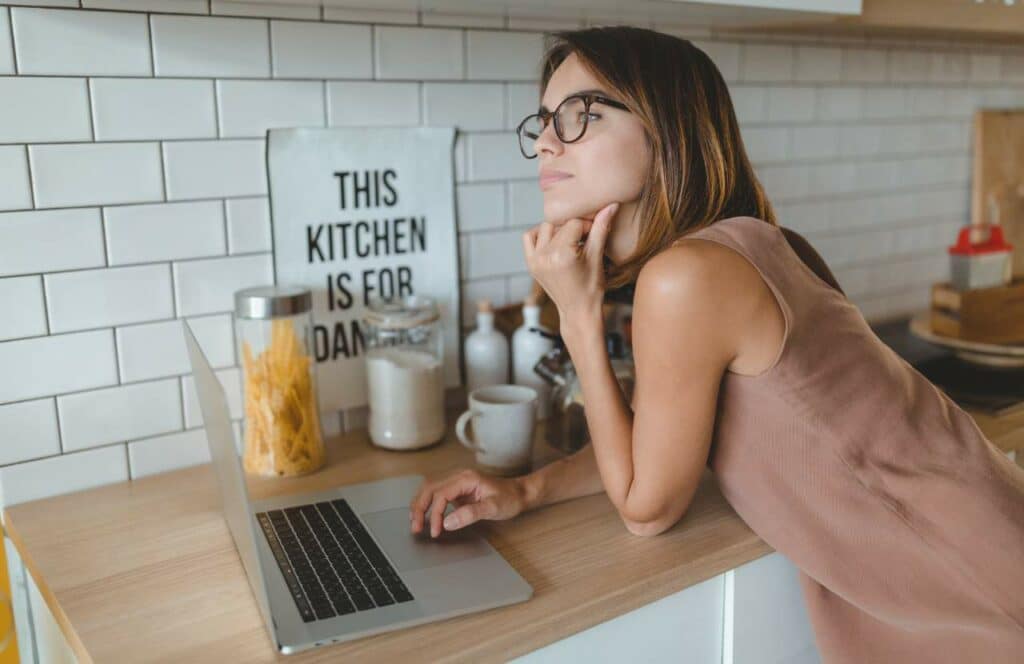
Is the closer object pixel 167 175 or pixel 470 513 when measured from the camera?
pixel 470 513

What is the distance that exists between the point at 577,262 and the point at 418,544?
368 millimetres

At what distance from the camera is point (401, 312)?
1294 millimetres

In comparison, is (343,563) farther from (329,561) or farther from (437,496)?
(437,496)

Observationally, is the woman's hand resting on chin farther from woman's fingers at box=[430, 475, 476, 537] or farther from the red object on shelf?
the red object on shelf

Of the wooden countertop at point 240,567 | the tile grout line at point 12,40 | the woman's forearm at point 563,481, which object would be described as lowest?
the wooden countertop at point 240,567

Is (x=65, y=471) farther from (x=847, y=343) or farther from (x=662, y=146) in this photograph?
(x=847, y=343)

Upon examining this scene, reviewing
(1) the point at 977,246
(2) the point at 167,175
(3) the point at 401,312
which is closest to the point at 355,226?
(3) the point at 401,312

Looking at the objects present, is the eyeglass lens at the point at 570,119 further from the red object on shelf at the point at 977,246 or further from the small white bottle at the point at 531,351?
the red object on shelf at the point at 977,246

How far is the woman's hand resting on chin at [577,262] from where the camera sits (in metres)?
1.03

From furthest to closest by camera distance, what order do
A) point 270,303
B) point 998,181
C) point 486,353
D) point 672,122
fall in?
point 998,181
point 486,353
point 270,303
point 672,122

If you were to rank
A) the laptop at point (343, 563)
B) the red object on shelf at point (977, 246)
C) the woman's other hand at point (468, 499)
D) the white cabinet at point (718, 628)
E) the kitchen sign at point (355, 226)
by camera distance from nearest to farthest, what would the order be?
1. the laptop at point (343, 563)
2. the white cabinet at point (718, 628)
3. the woman's other hand at point (468, 499)
4. the kitchen sign at point (355, 226)
5. the red object on shelf at point (977, 246)

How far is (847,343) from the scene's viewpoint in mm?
971

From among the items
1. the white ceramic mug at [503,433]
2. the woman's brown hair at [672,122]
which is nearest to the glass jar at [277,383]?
the white ceramic mug at [503,433]

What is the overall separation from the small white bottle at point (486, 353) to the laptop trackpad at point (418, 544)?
40cm
